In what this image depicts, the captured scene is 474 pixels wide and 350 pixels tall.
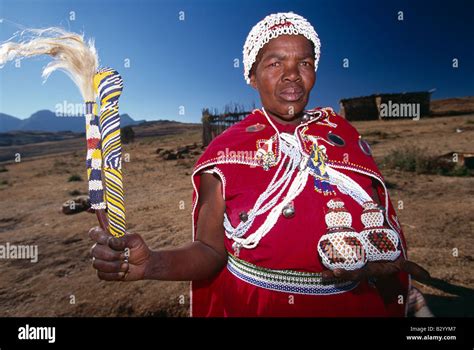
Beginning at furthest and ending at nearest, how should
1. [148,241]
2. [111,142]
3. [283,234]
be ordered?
[148,241], [283,234], [111,142]

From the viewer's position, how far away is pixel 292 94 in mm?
1793

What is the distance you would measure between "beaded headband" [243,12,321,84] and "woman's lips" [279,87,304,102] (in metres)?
0.22

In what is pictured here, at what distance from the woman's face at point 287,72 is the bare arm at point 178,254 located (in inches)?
21.5

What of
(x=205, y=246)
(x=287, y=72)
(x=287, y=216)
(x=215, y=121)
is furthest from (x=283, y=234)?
(x=215, y=121)

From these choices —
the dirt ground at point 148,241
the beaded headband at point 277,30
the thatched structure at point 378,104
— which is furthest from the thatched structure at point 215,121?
the beaded headband at point 277,30

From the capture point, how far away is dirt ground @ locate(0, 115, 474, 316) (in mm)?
3830

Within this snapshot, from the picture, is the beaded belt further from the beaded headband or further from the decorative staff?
the beaded headband

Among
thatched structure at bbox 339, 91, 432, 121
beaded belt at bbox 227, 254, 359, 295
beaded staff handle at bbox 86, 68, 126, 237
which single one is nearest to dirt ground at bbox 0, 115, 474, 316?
beaded belt at bbox 227, 254, 359, 295

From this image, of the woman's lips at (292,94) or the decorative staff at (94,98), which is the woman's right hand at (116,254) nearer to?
the decorative staff at (94,98)

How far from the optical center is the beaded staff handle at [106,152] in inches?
44.5

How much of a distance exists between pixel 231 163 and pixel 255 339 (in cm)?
95

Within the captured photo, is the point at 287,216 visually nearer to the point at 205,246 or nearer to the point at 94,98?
the point at 205,246

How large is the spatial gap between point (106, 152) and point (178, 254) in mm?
583

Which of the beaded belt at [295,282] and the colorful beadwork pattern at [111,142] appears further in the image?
the beaded belt at [295,282]
